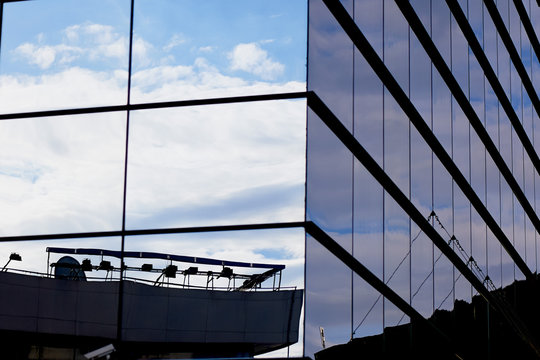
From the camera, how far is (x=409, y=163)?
92.8 feet

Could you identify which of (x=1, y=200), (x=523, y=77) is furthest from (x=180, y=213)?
(x=523, y=77)

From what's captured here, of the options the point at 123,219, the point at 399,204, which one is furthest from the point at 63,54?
the point at 399,204

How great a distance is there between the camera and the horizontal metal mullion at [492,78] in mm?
34375

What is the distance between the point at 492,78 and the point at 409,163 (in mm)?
12228

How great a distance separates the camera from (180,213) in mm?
19891

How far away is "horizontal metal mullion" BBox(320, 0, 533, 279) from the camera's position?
23.8m

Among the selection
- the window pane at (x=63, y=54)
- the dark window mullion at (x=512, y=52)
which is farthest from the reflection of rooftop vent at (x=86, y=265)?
the dark window mullion at (x=512, y=52)

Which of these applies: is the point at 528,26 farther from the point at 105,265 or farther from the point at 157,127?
the point at 105,265

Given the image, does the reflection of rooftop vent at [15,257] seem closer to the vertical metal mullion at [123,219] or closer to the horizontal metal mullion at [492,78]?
the vertical metal mullion at [123,219]

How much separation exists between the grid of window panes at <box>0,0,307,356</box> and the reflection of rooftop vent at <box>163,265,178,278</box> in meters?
0.30

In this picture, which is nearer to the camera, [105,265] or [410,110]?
[105,265]

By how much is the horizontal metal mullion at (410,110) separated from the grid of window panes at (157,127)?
282cm

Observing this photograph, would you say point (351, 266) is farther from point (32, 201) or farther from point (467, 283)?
point (467, 283)

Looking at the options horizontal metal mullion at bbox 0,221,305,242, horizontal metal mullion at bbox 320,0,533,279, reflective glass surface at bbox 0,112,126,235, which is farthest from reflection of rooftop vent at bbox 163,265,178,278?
horizontal metal mullion at bbox 320,0,533,279
